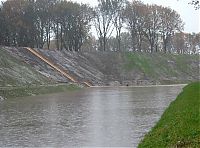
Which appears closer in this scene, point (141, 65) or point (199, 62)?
point (141, 65)

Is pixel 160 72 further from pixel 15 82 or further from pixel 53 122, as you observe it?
pixel 53 122

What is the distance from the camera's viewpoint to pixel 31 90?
53.6m

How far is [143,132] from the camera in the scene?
19344mm

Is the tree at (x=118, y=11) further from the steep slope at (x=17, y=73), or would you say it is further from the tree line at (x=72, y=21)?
the steep slope at (x=17, y=73)

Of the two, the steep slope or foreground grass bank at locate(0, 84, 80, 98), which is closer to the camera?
foreground grass bank at locate(0, 84, 80, 98)

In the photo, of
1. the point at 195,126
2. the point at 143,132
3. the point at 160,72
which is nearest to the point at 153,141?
the point at 195,126

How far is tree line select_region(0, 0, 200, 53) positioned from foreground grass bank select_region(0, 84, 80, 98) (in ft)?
114

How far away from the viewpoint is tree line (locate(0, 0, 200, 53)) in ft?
314

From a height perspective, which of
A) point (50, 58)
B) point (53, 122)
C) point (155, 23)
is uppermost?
point (155, 23)

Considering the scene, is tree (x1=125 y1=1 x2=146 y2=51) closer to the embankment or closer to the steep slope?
the embankment

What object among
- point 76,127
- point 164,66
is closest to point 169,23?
point 164,66

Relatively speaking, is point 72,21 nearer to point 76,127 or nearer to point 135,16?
point 135,16

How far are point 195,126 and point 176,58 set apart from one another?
93720mm

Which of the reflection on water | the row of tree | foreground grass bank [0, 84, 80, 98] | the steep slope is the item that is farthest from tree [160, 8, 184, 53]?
the reflection on water
